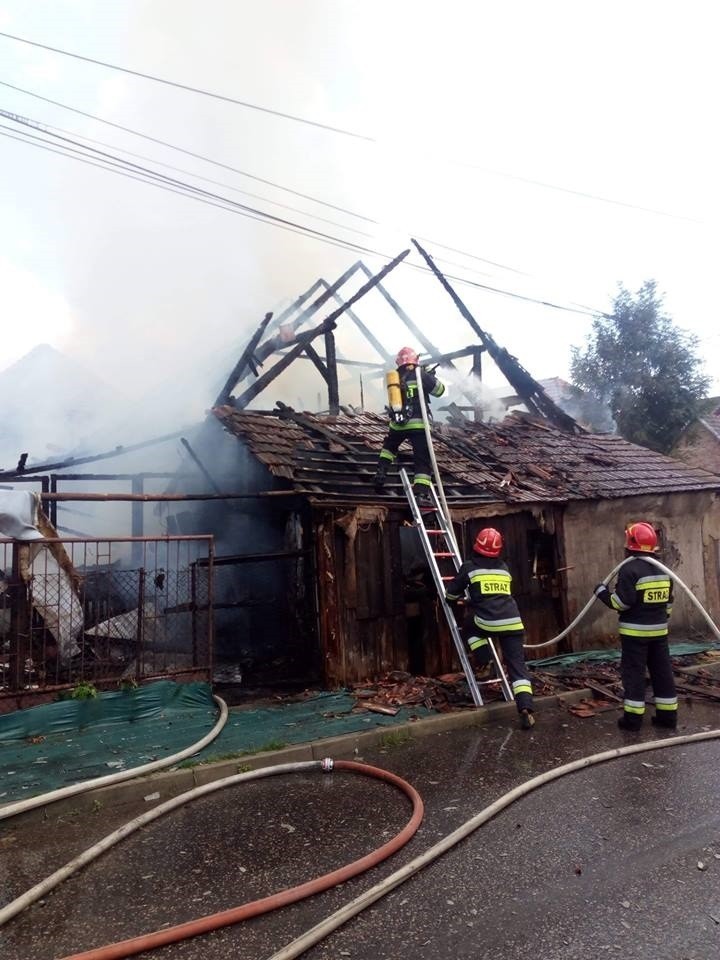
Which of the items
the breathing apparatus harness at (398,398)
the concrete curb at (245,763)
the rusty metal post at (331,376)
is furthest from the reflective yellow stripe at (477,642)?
the rusty metal post at (331,376)

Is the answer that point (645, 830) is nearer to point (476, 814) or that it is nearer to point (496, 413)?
point (476, 814)

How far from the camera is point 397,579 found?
726cm

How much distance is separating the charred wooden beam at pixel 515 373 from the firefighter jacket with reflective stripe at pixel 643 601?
7923 millimetres

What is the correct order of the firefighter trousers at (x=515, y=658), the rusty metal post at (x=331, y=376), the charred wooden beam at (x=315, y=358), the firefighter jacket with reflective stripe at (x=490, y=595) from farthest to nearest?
the charred wooden beam at (x=315, y=358)
the rusty metal post at (x=331, y=376)
the firefighter jacket with reflective stripe at (x=490, y=595)
the firefighter trousers at (x=515, y=658)

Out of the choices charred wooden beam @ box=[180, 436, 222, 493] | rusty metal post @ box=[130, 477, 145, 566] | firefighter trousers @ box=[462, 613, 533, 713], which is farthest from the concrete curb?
charred wooden beam @ box=[180, 436, 222, 493]

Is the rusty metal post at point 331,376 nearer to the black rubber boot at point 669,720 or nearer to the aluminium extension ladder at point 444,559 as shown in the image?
the aluminium extension ladder at point 444,559

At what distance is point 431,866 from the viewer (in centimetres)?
324

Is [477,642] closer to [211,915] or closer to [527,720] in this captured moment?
[527,720]

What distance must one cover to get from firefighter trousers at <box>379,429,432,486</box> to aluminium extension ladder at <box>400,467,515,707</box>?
0.22 metres

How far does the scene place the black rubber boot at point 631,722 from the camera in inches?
215

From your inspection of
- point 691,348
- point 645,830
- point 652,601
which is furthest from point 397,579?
point 691,348

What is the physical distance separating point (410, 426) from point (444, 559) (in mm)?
1564

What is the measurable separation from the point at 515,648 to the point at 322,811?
7.95 ft

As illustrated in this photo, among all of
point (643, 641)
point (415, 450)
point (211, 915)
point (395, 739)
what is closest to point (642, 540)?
point (643, 641)
